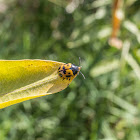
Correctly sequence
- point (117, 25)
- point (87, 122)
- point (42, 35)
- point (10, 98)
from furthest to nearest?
point (42, 35), point (87, 122), point (117, 25), point (10, 98)

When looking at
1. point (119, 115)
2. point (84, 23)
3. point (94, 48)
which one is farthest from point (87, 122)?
point (84, 23)

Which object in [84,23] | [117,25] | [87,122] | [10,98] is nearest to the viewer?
[10,98]

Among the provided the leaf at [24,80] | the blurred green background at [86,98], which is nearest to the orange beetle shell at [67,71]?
the leaf at [24,80]

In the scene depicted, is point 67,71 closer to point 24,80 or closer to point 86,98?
point 24,80

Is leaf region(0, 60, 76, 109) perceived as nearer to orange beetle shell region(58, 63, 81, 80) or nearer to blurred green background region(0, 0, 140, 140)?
orange beetle shell region(58, 63, 81, 80)

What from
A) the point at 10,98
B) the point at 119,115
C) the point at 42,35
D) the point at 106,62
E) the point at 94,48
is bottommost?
the point at 10,98

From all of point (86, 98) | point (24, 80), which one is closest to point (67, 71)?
point (24, 80)

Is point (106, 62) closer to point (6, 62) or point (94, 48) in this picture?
point (94, 48)

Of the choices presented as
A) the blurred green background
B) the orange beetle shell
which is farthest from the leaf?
the blurred green background
